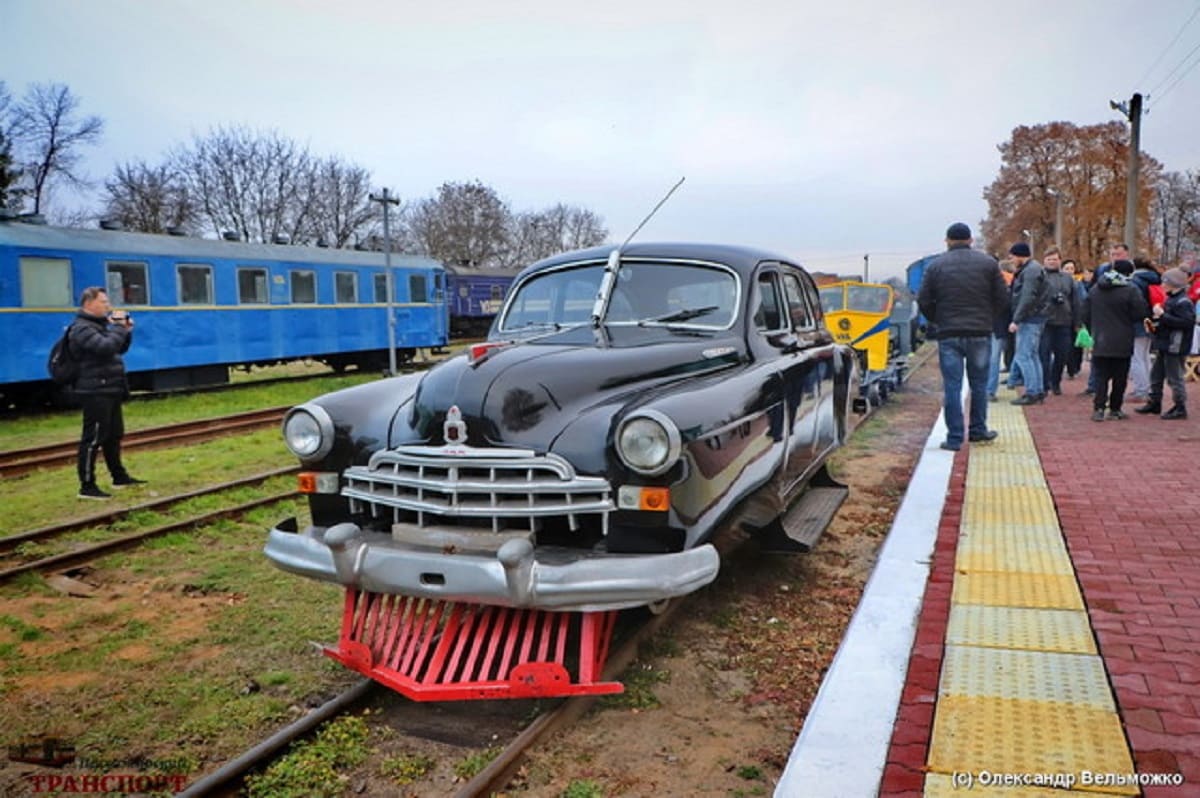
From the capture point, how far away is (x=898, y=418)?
1161 centimetres

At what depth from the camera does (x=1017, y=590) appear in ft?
14.0

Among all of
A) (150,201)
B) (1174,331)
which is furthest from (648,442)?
(150,201)

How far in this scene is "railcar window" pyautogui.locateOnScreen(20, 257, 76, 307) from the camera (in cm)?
1342

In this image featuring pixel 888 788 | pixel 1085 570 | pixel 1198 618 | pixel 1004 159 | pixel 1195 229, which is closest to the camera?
pixel 888 788

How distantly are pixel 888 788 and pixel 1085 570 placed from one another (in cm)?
256

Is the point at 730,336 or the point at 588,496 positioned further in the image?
the point at 730,336

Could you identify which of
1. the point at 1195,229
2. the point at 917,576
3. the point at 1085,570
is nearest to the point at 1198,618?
the point at 1085,570

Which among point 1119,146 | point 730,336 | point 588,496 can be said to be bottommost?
point 588,496

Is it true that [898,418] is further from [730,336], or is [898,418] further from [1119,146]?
[1119,146]

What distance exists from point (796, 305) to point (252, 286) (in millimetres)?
14465

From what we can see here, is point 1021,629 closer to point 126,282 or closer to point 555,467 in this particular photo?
point 555,467

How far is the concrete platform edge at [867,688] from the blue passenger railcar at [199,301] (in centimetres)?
1368

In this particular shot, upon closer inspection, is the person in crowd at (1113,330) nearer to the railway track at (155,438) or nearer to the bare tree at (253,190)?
the railway track at (155,438)

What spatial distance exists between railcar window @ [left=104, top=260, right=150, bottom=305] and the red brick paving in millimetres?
13765
